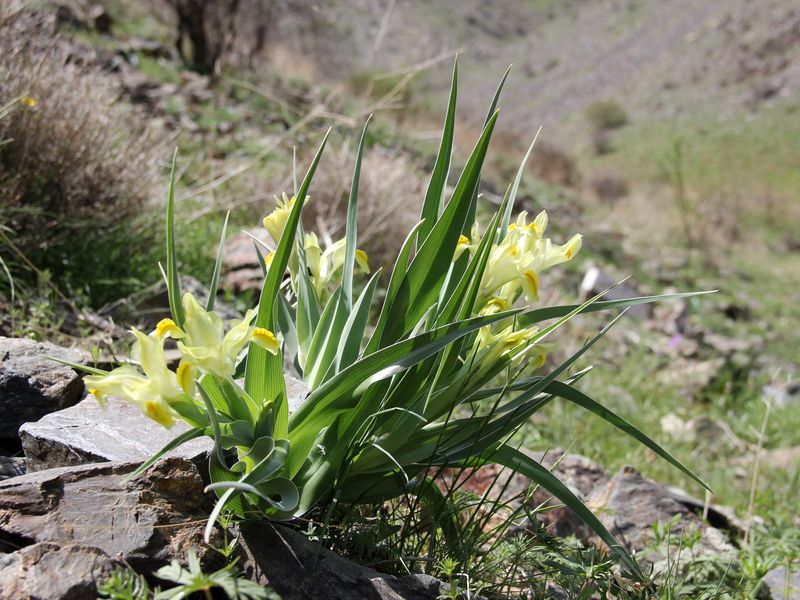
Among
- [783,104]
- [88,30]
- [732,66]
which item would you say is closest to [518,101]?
[732,66]

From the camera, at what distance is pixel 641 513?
7.08 feet

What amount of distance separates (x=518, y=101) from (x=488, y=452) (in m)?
42.5

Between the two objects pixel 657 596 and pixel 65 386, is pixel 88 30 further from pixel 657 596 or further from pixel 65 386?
pixel 657 596

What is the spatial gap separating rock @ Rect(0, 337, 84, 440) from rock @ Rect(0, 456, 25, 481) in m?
0.14

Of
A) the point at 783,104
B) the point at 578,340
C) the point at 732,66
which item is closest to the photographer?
the point at 578,340

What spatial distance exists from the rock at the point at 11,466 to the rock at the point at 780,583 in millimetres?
1931

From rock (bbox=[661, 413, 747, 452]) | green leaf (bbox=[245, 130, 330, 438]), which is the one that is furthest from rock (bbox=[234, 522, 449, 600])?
rock (bbox=[661, 413, 747, 452])

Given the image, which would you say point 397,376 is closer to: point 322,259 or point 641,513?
point 322,259

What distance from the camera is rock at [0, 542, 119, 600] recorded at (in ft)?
3.06

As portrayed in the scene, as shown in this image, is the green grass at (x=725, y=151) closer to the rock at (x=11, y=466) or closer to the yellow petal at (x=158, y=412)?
the rock at (x=11, y=466)

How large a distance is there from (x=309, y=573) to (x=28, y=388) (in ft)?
2.72

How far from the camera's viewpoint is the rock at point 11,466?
1353 millimetres

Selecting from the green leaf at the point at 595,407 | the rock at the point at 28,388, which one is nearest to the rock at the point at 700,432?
the green leaf at the point at 595,407

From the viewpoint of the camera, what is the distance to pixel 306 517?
4.42ft
